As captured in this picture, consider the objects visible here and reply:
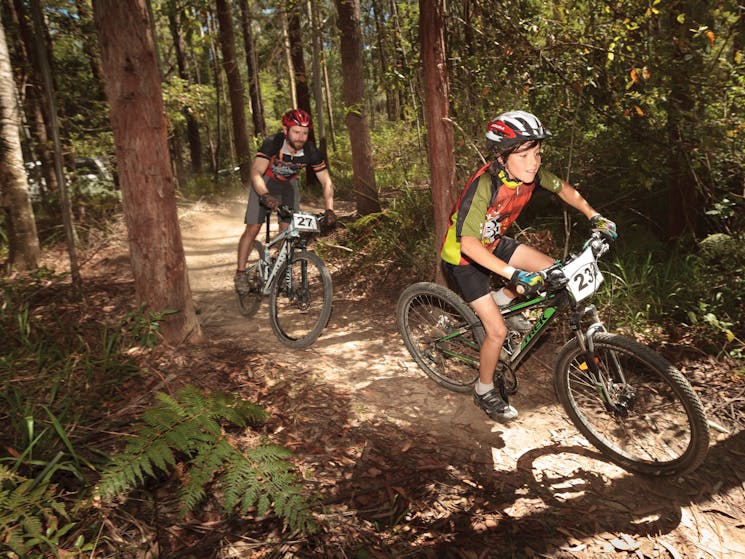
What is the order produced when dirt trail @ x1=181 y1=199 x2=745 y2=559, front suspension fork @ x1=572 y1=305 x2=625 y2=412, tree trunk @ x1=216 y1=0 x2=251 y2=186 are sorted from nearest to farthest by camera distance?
dirt trail @ x1=181 y1=199 x2=745 y2=559 < front suspension fork @ x1=572 y1=305 x2=625 y2=412 < tree trunk @ x1=216 y1=0 x2=251 y2=186

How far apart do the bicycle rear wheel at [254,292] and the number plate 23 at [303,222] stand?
3.20 feet

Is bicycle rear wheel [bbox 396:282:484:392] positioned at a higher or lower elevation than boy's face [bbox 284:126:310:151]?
lower

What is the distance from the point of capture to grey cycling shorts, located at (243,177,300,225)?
18.3ft

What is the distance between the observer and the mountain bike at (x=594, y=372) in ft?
9.95

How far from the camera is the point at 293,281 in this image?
17.3 feet

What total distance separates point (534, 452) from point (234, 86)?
13.9 m

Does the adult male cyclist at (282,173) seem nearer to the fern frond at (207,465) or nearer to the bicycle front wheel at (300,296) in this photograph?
the bicycle front wheel at (300,296)

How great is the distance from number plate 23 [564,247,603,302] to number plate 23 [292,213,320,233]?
2.75 metres

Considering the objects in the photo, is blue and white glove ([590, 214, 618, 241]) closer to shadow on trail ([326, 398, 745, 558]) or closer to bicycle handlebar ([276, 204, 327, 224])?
shadow on trail ([326, 398, 745, 558])

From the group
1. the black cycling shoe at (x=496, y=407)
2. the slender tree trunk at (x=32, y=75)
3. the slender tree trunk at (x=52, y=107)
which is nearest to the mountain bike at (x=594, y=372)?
the black cycling shoe at (x=496, y=407)

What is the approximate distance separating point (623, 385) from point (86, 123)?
1063 cm

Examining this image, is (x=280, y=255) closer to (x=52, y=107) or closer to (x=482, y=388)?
(x=482, y=388)

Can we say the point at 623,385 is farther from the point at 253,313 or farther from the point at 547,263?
the point at 253,313

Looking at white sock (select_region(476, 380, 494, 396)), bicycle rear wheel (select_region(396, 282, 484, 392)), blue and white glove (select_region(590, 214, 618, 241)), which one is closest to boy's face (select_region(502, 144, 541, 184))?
blue and white glove (select_region(590, 214, 618, 241))
